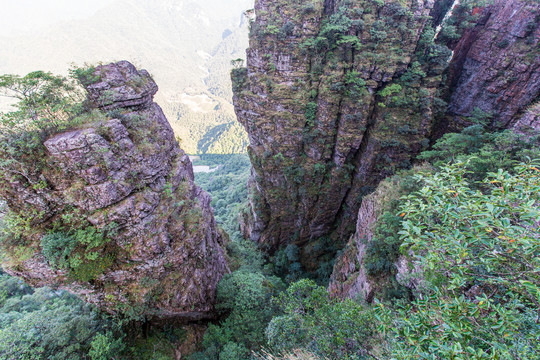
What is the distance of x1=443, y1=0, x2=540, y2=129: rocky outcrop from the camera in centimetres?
1778

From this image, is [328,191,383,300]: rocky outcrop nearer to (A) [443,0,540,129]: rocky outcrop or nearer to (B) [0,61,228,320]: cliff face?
(B) [0,61,228,320]: cliff face

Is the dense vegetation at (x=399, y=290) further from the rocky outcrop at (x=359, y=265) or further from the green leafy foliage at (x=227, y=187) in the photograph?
the green leafy foliage at (x=227, y=187)

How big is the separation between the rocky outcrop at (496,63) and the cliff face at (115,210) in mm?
25986

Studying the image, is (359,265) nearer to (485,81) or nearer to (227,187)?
(485,81)

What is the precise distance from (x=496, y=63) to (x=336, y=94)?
1298cm

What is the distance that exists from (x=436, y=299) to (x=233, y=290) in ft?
57.5

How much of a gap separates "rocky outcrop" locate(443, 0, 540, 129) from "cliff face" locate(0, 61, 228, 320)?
25986mm

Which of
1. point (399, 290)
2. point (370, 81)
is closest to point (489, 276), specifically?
point (399, 290)

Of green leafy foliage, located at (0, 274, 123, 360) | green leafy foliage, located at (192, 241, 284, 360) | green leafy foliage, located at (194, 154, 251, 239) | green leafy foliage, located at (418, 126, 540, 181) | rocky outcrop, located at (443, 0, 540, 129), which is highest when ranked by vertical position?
rocky outcrop, located at (443, 0, 540, 129)

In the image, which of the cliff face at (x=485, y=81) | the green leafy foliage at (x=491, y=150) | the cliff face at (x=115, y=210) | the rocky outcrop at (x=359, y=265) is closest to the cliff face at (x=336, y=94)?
the cliff face at (x=485, y=81)

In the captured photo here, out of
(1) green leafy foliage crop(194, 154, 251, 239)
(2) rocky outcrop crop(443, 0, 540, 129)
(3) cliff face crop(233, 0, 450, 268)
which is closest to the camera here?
(2) rocky outcrop crop(443, 0, 540, 129)

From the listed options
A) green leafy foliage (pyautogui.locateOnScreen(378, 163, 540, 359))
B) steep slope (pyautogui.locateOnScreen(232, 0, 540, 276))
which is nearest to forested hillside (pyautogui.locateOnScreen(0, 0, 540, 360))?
green leafy foliage (pyautogui.locateOnScreen(378, 163, 540, 359))

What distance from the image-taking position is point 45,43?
18325 centimetres

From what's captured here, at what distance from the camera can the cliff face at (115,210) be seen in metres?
11.5
